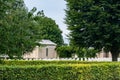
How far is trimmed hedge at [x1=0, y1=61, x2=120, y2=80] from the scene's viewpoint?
43.9ft

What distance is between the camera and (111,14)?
30922 mm

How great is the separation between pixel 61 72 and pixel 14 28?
5.37m

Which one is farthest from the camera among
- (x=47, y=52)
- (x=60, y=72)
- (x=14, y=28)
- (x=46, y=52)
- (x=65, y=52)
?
(x=47, y=52)

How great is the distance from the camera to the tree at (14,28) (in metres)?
18.7

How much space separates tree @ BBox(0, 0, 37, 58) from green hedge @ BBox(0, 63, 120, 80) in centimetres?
465

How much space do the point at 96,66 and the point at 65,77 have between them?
2.22 m

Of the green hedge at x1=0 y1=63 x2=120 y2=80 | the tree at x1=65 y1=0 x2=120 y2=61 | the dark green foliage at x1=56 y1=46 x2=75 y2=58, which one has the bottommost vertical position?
the green hedge at x1=0 y1=63 x2=120 y2=80

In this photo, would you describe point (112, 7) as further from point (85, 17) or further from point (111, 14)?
point (85, 17)

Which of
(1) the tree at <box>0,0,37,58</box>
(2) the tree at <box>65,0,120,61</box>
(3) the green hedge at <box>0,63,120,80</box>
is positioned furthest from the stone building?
(3) the green hedge at <box>0,63,120,80</box>

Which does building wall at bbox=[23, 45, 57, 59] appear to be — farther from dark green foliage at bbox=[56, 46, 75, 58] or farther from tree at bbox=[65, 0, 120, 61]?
tree at bbox=[65, 0, 120, 61]

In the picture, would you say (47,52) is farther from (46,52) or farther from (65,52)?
(65,52)

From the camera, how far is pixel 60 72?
15.0 meters

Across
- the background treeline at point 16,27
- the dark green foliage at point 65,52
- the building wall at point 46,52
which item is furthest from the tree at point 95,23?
the building wall at point 46,52

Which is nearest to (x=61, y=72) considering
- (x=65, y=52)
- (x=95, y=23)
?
(x=95, y=23)
